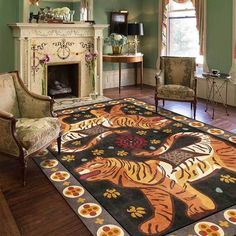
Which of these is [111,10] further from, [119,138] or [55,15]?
[119,138]

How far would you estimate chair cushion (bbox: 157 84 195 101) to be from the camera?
477 centimetres

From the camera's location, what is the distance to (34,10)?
541 cm

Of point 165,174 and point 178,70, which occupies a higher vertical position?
point 178,70

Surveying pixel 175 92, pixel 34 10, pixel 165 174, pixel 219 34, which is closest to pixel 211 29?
pixel 219 34

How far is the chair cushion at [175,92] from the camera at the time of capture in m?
4.77

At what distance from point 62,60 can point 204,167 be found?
3607 millimetres

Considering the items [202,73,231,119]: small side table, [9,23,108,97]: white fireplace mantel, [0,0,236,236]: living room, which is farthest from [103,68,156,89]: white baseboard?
[202,73,231,119]: small side table

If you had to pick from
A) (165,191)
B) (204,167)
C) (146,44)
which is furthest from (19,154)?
(146,44)

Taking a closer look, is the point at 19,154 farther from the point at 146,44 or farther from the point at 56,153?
the point at 146,44

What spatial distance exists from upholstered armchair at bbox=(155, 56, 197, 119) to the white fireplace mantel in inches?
59.0

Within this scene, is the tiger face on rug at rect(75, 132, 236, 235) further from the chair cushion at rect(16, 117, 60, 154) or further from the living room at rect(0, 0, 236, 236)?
the chair cushion at rect(16, 117, 60, 154)

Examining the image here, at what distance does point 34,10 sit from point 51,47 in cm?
73

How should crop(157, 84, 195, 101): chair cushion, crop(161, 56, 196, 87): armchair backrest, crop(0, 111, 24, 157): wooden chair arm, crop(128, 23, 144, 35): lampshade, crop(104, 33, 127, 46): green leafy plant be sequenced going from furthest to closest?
crop(128, 23, 144, 35): lampshade → crop(104, 33, 127, 46): green leafy plant → crop(161, 56, 196, 87): armchair backrest → crop(157, 84, 195, 101): chair cushion → crop(0, 111, 24, 157): wooden chair arm

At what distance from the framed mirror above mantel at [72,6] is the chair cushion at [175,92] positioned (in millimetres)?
2413
